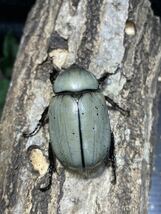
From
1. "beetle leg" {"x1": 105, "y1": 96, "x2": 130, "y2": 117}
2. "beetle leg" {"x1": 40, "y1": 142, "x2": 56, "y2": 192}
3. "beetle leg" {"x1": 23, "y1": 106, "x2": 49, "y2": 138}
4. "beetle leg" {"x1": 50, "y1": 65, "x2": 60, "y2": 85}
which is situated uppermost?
"beetle leg" {"x1": 50, "y1": 65, "x2": 60, "y2": 85}

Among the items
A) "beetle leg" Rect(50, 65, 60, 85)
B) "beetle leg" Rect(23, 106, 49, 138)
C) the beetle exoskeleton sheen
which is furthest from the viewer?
"beetle leg" Rect(50, 65, 60, 85)

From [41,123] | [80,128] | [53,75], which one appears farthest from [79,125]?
[53,75]

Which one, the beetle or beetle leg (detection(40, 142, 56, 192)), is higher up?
the beetle

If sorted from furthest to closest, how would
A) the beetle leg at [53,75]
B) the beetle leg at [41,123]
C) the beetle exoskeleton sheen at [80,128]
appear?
1. the beetle leg at [53,75]
2. the beetle leg at [41,123]
3. the beetle exoskeleton sheen at [80,128]

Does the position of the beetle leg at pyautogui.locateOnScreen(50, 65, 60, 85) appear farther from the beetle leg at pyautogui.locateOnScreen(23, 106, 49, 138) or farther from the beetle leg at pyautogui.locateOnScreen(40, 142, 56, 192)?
the beetle leg at pyautogui.locateOnScreen(40, 142, 56, 192)

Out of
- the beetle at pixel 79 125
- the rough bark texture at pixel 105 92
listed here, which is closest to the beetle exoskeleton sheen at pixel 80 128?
the beetle at pixel 79 125

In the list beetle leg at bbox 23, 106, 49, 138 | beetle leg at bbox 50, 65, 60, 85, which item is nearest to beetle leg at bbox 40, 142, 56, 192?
beetle leg at bbox 23, 106, 49, 138

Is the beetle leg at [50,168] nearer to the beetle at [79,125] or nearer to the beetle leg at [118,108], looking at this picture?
the beetle at [79,125]
